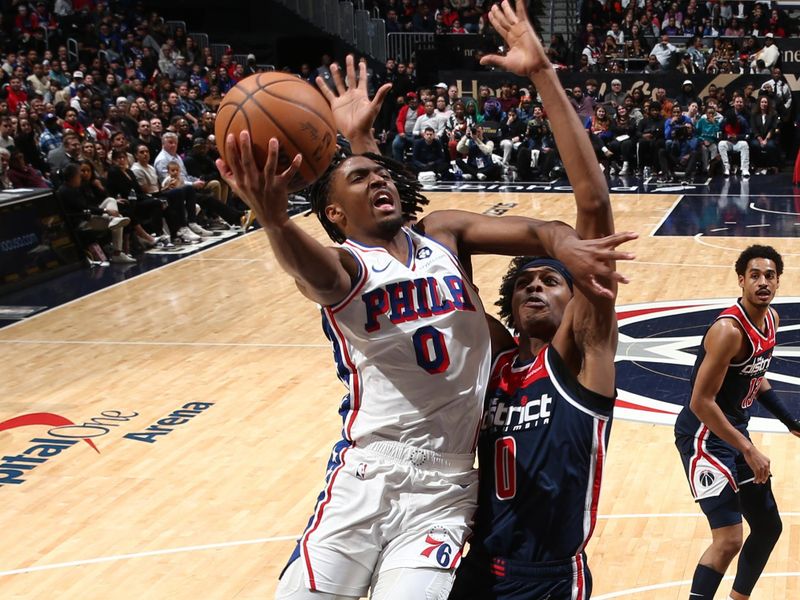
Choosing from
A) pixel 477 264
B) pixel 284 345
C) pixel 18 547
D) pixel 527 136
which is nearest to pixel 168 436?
pixel 18 547

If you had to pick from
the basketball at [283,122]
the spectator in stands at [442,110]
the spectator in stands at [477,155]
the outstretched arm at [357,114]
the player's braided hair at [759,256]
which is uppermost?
the basketball at [283,122]

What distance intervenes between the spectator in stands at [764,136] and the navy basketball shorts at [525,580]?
1952cm

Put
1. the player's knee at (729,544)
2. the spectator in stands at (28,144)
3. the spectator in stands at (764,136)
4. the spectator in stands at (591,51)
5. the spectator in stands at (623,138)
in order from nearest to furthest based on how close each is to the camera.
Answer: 1. the player's knee at (729,544)
2. the spectator in stands at (28,144)
3. the spectator in stands at (764,136)
4. the spectator in stands at (623,138)
5. the spectator in stands at (591,51)

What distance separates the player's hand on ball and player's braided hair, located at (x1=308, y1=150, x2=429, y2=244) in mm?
625

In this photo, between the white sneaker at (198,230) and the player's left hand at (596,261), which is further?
the white sneaker at (198,230)

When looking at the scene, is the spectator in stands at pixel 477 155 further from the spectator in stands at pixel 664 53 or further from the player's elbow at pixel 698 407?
the player's elbow at pixel 698 407

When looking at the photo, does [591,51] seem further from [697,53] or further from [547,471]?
[547,471]

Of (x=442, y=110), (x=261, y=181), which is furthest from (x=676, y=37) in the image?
(x=261, y=181)

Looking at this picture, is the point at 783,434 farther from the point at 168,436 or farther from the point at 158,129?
the point at 158,129

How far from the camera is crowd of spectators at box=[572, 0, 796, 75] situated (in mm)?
24281

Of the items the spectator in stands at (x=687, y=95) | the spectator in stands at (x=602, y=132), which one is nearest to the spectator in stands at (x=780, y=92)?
the spectator in stands at (x=687, y=95)

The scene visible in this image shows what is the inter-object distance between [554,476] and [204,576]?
2.97 meters

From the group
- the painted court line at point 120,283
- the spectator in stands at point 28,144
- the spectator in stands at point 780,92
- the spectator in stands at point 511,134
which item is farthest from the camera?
the spectator in stands at point 511,134

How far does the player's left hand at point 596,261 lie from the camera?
3.04 metres
